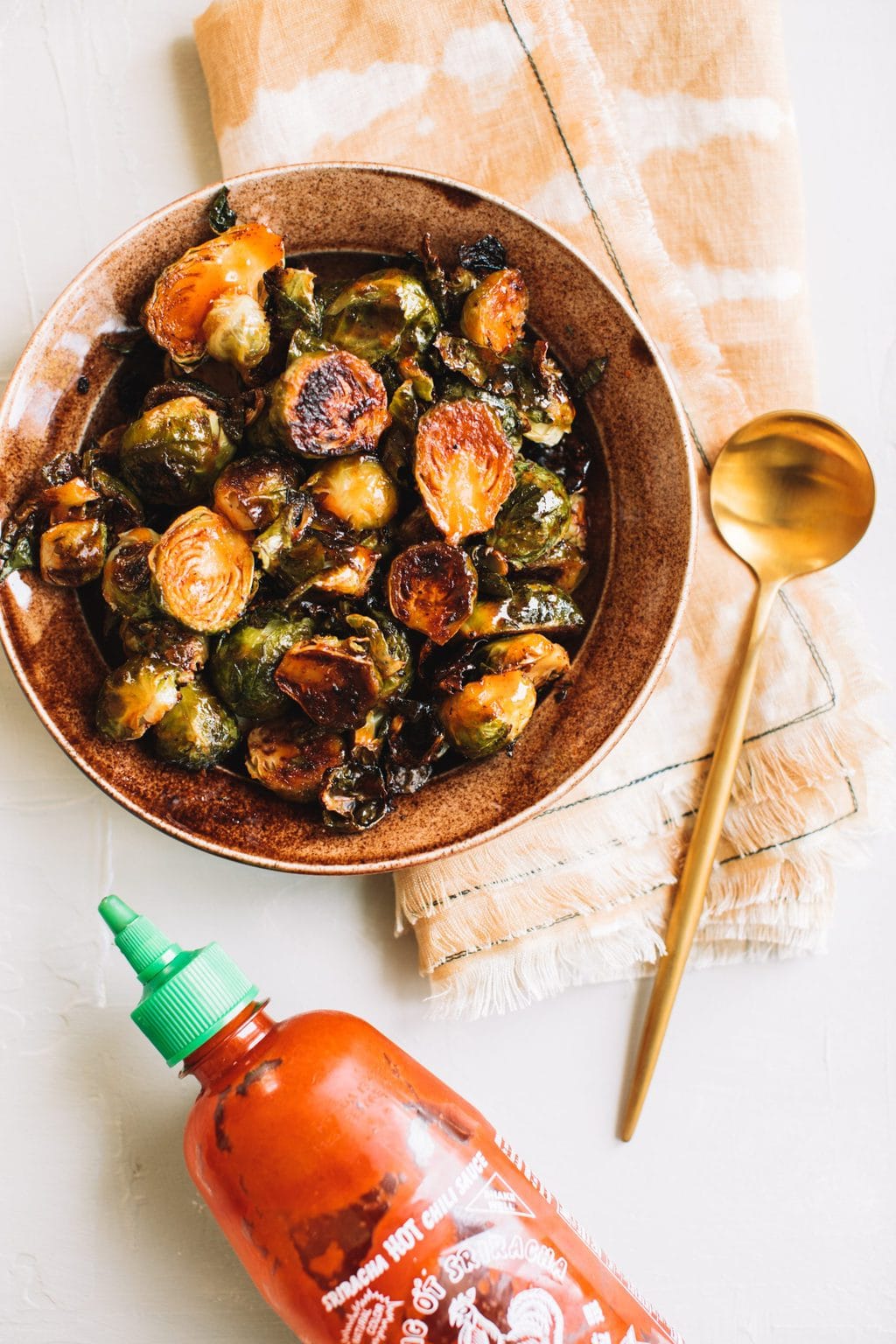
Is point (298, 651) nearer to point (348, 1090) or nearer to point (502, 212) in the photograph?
point (348, 1090)

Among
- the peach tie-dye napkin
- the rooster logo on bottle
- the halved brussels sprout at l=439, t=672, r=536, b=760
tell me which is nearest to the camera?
the rooster logo on bottle

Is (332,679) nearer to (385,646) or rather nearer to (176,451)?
(385,646)

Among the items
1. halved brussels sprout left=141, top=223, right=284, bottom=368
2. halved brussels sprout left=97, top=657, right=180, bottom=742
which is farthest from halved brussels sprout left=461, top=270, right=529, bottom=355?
halved brussels sprout left=97, top=657, right=180, bottom=742

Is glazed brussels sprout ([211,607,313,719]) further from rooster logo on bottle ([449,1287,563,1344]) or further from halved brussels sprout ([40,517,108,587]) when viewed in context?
rooster logo on bottle ([449,1287,563,1344])

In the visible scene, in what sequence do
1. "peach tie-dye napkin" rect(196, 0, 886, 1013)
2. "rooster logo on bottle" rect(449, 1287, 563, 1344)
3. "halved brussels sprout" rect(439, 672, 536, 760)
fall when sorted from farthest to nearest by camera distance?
"peach tie-dye napkin" rect(196, 0, 886, 1013) → "halved brussels sprout" rect(439, 672, 536, 760) → "rooster logo on bottle" rect(449, 1287, 563, 1344)

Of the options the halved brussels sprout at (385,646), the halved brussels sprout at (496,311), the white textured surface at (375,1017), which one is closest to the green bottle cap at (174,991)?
the white textured surface at (375,1017)

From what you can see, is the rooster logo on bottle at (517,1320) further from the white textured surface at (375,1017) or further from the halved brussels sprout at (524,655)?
the halved brussels sprout at (524,655)
